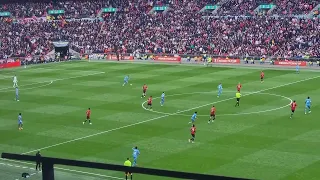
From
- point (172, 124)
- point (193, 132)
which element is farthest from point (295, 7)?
point (193, 132)

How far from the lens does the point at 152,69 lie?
73750mm

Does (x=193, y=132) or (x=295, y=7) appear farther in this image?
(x=295, y=7)

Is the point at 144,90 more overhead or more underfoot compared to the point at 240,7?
more underfoot

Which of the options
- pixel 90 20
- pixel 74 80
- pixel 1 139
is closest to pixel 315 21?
pixel 74 80

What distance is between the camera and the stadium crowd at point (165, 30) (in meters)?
80.9

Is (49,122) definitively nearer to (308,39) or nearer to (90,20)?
(308,39)

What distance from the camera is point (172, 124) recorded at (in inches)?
1575

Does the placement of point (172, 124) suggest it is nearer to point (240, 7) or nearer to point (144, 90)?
point (144, 90)

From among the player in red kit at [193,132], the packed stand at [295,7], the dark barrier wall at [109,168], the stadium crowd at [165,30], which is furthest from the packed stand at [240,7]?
the dark barrier wall at [109,168]

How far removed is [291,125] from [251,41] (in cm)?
4545

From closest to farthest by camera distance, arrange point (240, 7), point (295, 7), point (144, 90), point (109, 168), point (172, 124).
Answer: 1. point (109, 168)
2. point (172, 124)
3. point (144, 90)
4. point (295, 7)
5. point (240, 7)

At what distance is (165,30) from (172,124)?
56230 millimetres

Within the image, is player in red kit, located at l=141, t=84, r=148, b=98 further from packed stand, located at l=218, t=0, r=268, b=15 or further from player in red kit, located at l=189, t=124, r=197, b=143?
packed stand, located at l=218, t=0, r=268, b=15

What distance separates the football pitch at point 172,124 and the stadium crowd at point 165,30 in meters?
14.5
